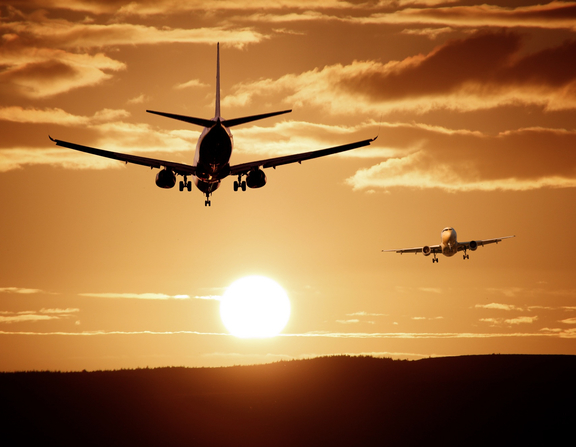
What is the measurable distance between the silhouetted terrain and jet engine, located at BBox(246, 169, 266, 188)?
128ft

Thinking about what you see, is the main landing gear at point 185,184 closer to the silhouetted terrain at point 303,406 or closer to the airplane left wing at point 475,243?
the silhouetted terrain at point 303,406

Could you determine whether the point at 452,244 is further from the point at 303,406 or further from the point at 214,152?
the point at 214,152

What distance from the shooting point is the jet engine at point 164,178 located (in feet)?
195

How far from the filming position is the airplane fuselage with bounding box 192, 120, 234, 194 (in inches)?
2100

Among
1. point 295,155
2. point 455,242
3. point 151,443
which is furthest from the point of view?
point 455,242

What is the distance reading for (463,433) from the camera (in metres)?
84.0

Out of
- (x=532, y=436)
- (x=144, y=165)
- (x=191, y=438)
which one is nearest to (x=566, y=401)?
(x=532, y=436)

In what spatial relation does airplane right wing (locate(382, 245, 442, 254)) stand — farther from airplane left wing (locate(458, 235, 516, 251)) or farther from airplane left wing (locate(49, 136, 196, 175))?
airplane left wing (locate(49, 136, 196, 175))

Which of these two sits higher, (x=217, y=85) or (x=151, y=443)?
(x=217, y=85)

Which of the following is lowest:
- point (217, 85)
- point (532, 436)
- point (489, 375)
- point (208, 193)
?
point (532, 436)

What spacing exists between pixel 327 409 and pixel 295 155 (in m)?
44.8

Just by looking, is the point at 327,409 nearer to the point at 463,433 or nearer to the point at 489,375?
the point at 463,433

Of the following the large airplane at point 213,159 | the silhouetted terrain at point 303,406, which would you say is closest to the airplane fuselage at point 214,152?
the large airplane at point 213,159

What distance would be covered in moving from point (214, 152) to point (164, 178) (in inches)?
306
